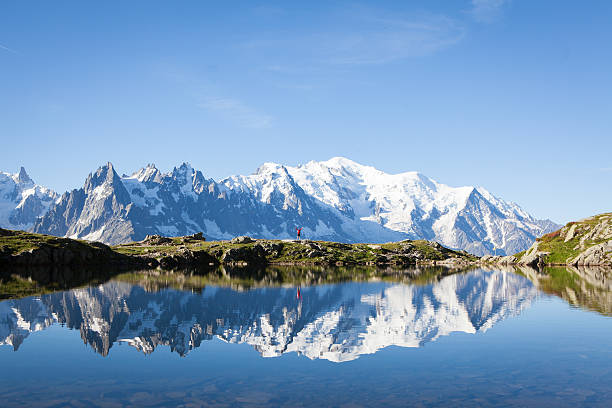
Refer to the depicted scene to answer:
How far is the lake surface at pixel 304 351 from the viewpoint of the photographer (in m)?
36.5

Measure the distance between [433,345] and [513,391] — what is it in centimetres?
1675

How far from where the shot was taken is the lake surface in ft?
120

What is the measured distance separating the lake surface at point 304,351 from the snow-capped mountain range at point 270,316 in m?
0.27

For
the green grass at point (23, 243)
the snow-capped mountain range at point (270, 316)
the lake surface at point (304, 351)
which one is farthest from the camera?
the green grass at point (23, 243)

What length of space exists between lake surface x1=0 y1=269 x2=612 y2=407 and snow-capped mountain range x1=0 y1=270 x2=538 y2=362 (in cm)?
27

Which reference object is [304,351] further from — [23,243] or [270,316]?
[23,243]

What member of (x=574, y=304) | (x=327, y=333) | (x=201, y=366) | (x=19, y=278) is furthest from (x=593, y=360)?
(x=19, y=278)

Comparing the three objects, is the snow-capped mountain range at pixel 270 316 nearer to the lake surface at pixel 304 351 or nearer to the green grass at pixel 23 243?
the lake surface at pixel 304 351

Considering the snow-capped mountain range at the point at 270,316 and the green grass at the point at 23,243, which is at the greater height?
the green grass at the point at 23,243

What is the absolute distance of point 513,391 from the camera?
122 ft

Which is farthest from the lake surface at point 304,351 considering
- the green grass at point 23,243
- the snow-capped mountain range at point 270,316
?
the green grass at point 23,243

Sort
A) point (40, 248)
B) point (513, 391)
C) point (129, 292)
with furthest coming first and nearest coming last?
point (40, 248)
point (129, 292)
point (513, 391)

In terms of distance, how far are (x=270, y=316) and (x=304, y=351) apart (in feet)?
76.3

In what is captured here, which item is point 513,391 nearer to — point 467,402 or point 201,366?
point 467,402
